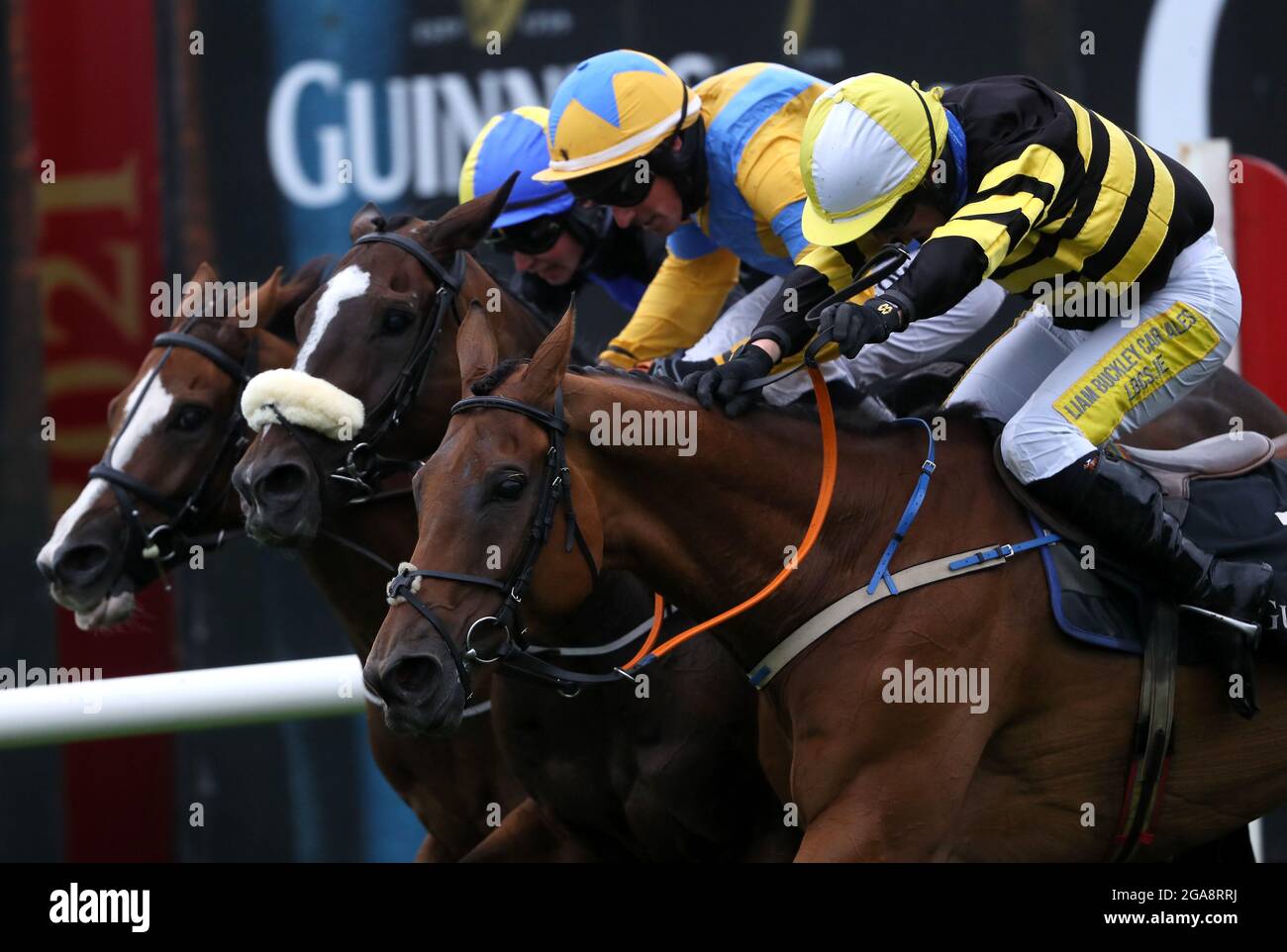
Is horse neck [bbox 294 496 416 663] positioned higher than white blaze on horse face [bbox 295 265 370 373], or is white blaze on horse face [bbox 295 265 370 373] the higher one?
white blaze on horse face [bbox 295 265 370 373]

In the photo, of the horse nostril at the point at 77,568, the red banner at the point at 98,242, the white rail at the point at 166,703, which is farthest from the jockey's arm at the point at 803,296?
the red banner at the point at 98,242

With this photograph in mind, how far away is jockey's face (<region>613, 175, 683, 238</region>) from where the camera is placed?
13.2 feet

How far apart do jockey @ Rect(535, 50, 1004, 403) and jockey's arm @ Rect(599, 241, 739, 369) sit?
0.16 metres

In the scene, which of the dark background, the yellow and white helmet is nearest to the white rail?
the dark background

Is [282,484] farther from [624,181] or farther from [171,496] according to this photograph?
[624,181]

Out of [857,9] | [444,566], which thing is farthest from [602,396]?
[857,9]

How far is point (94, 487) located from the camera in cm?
429

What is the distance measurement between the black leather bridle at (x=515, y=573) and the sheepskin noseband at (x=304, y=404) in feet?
2.31

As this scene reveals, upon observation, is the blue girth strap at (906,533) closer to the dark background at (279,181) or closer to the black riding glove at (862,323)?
the black riding glove at (862,323)

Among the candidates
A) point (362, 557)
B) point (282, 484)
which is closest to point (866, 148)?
point (282, 484)

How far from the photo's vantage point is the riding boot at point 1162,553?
3377 millimetres

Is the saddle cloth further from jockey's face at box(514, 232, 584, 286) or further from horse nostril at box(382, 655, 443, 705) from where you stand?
jockey's face at box(514, 232, 584, 286)
